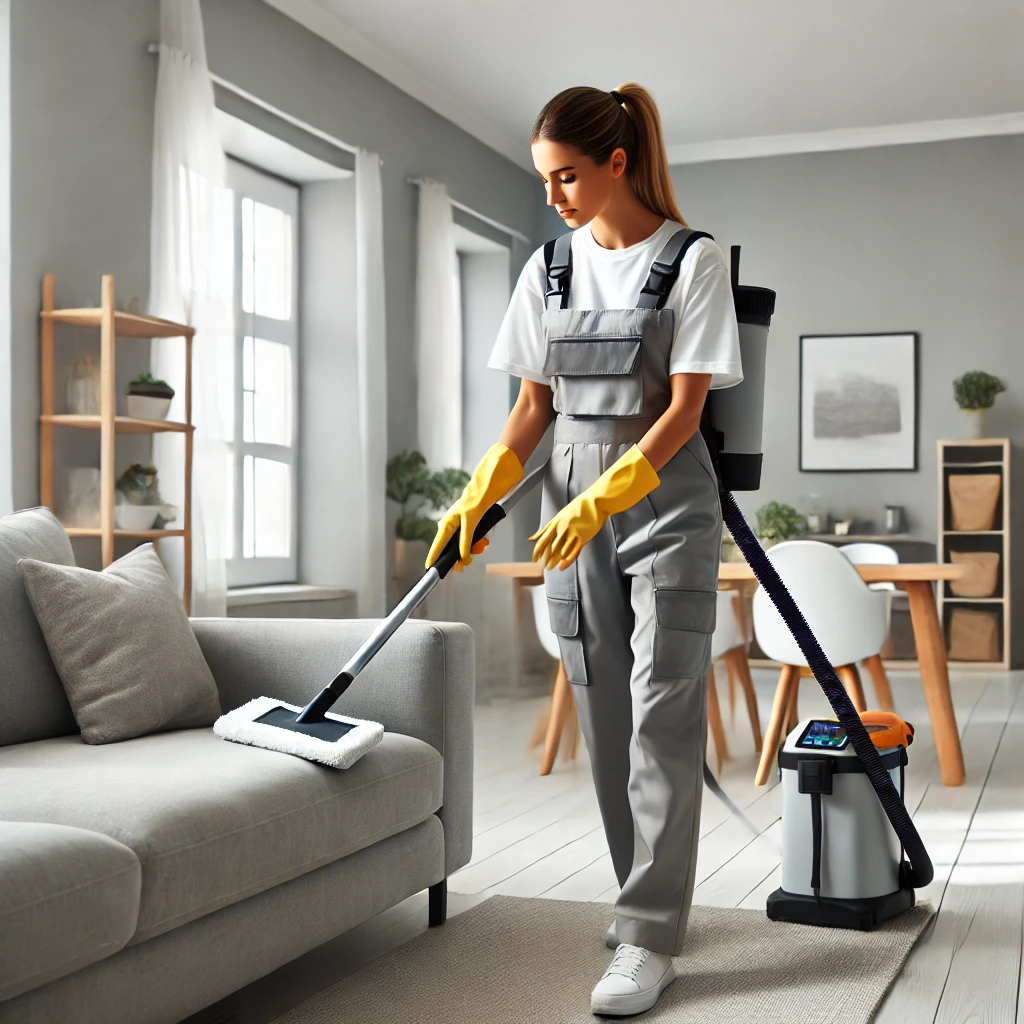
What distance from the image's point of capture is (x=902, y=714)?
5297mm

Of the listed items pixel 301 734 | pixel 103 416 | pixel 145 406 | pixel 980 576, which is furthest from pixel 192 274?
pixel 980 576

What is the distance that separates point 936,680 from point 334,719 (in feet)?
7.71

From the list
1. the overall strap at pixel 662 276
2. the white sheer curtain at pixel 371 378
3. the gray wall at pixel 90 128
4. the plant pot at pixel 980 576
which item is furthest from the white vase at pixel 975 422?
the overall strap at pixel 662 276

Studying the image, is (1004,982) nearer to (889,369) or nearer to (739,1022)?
(739,1022)

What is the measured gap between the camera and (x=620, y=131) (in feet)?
6.51

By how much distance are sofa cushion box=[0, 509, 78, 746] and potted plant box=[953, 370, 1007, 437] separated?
590 cm

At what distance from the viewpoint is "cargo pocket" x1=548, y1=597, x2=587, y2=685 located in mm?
2045

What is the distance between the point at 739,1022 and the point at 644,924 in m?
0.20

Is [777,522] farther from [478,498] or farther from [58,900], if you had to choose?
[58,900]

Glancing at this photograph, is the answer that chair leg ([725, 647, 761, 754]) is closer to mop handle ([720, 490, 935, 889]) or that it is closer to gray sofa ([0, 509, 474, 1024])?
mop handle ([720, 490, 935, 889])

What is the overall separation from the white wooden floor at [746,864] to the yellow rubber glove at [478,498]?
2.39ft

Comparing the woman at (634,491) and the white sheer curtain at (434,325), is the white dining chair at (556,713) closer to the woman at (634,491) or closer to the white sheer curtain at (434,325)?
the woman at (634,491)

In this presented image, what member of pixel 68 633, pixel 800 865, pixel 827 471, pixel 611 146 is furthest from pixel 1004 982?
pixel 827 471

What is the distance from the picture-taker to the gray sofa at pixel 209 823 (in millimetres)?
1412
